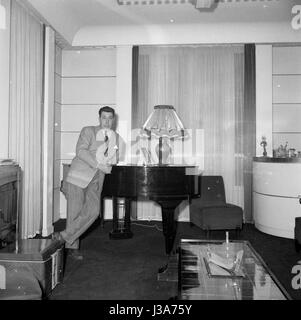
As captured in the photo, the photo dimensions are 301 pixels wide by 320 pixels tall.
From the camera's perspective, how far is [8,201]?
2.84 m

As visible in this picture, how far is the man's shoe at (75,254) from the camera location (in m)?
3.12

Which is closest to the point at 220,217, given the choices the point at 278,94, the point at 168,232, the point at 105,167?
the point at 168,232

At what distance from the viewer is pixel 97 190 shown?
3.25 m

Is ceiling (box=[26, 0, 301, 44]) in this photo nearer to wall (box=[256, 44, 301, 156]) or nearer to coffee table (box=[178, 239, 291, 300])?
wall (box=[256, 44, 301, 156])

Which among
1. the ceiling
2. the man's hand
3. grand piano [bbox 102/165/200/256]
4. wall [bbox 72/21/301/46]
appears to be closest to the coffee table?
grand piano [bbox 102/165/200/256]

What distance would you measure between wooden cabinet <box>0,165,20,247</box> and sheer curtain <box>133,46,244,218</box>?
231 centimetres

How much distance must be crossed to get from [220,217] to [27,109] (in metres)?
2.58

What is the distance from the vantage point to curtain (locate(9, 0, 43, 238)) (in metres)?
3.41

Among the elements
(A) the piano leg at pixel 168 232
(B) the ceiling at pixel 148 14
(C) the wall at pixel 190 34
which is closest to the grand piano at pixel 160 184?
(A) the piano leg at pixel 168 232

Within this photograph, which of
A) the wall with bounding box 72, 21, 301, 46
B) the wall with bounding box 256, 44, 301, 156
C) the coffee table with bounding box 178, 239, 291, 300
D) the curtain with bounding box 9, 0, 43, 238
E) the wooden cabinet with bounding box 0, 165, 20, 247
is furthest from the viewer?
the wall with bounding box 256, 44, 301, 156

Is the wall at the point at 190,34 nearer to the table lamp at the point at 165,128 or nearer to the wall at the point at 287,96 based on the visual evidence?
the wall at the point at 287,96
